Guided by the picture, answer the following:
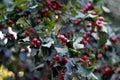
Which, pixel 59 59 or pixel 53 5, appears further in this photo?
pixel 53 5

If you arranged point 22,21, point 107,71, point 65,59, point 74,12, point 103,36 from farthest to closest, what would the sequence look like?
point 107,71 → point 103,36 → point 74,12 → point 22,21 → point 65,59

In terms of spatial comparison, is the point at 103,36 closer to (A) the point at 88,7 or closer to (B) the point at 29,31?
(A) the point at 88,7

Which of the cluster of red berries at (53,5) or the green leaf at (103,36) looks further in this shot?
the green leaf at (103,36)

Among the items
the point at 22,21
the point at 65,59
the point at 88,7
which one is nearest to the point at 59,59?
the point at 65,59

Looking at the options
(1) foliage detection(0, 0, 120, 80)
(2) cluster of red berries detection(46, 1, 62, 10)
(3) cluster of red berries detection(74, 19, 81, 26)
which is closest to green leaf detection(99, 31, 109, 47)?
(1) foliage detection(0, 0, 120, 80)

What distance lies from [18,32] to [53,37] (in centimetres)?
21

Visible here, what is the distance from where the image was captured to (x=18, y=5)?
175cm

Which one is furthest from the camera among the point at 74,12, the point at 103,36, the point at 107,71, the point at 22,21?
the point at 107,71

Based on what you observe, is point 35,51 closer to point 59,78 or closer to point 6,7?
point 59,78

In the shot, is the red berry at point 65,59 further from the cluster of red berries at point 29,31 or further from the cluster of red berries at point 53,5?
the cluster of red berries at point 53,5

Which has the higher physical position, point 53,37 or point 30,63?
point 53,37

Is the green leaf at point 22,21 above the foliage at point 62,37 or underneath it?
above

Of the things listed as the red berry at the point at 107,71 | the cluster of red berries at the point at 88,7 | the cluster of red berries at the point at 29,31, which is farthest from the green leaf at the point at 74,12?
the red berry at the point at 107,71

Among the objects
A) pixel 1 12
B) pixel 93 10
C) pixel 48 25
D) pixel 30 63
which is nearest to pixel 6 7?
pixel 1 12
